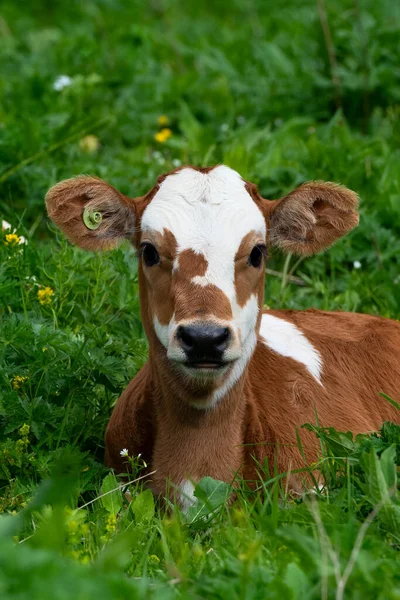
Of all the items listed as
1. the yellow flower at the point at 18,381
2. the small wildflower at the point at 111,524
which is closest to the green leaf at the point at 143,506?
the small wildflower at the point at 111,524

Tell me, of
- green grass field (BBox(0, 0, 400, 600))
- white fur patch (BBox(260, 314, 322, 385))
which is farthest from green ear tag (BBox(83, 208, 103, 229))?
white fur patch (BBox(260, 314, 322, 385))

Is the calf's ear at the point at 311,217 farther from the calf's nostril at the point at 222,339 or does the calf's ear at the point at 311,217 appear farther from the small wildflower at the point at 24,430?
the small wildflower at the point at 24,430

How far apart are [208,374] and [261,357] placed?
96 centimetres

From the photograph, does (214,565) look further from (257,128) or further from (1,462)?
(257,128)

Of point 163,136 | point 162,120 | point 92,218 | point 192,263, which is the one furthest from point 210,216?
point 162,120

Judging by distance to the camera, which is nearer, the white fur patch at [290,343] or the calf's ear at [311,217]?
the calf's ear at [311,217]

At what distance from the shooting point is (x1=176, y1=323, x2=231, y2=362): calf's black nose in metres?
4.28

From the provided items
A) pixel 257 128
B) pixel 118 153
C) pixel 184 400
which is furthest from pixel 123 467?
pixel 257 128

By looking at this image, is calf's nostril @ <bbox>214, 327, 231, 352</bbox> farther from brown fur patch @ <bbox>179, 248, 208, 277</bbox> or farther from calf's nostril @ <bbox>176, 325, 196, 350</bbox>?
brown fur patch @ <bbox>179, 248, 208, 277</bbox>

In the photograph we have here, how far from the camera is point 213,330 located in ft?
14.0

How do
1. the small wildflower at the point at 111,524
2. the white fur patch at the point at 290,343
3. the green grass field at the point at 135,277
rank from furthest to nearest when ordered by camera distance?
the white fur patch at the point at 290,343
the small wildflower at the point at 111,524
the green grass field at the point at 135,277

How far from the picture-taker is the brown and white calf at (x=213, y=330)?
15.0 ft

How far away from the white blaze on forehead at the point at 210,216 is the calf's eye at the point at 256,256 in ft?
0.21

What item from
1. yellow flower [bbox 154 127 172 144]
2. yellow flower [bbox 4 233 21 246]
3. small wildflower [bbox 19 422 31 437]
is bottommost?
yellow flower [bbox 154 127 172 144]
